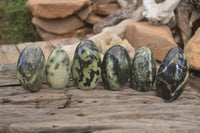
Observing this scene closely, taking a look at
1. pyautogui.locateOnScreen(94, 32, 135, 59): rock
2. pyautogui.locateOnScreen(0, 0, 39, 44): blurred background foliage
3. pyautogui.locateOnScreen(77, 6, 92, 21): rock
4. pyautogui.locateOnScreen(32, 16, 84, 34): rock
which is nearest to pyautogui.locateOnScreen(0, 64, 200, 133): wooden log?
pyautogui.locateOnScreen(94, 32, 135, 59): rock

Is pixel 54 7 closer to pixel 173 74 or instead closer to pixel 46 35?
pixel 46 35

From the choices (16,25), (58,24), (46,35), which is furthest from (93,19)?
(16,25)

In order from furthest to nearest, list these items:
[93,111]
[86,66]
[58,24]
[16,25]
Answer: [16,25], [58,24], [86,66], [93,111]

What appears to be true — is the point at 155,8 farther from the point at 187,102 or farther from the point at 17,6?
the point at 17,6

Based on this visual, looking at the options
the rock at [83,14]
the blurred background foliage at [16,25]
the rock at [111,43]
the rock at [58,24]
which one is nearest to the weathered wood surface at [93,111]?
the rock at [111,43]

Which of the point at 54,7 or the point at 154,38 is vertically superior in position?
the point at 54,7

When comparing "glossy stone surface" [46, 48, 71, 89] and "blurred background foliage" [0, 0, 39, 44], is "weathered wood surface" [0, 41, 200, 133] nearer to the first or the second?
"glossy stone surface" [46, 48, 71, 89]
